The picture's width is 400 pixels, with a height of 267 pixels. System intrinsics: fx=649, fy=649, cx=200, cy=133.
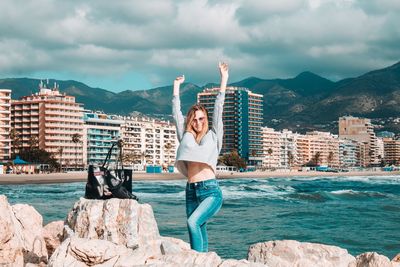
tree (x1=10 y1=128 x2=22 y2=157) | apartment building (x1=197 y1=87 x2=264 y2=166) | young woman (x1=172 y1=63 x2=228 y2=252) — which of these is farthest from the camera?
apartment building (x1=197 y1=87 x2=264 y2=166)

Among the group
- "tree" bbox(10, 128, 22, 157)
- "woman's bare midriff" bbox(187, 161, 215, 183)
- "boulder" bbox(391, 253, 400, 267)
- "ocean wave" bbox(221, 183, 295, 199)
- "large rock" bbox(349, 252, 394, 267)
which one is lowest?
"ocean wave" bbox(221, 183, 295, 199)

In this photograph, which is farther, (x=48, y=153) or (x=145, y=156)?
(x=145, y=156)

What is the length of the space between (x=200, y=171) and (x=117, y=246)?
3.35ft

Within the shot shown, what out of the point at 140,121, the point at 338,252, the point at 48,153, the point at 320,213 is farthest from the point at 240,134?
the point at 338,252

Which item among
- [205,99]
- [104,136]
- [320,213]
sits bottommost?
[320,213]

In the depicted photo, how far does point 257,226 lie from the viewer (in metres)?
20.9

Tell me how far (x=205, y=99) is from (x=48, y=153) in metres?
67.1

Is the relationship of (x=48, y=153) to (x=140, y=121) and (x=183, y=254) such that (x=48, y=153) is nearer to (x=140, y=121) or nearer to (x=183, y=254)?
(x=140, y=121)

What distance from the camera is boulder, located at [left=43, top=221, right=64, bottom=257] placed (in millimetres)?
9688

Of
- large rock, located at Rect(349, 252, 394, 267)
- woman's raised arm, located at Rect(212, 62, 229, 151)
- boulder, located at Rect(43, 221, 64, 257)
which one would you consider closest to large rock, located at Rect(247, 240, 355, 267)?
large rock, located at Rect(349, 252, 394, 267)

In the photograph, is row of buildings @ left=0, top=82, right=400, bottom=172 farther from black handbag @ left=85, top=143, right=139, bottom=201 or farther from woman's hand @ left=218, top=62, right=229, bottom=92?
woman's hand @ left=218, top=62, right=229, bottom=92

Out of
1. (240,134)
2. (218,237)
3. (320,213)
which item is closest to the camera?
(218,237)

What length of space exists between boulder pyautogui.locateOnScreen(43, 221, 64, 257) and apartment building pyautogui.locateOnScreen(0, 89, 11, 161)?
111 meters

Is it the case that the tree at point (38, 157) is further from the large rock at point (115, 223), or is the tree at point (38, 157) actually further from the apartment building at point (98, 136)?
the large rock at point (115, 223)
